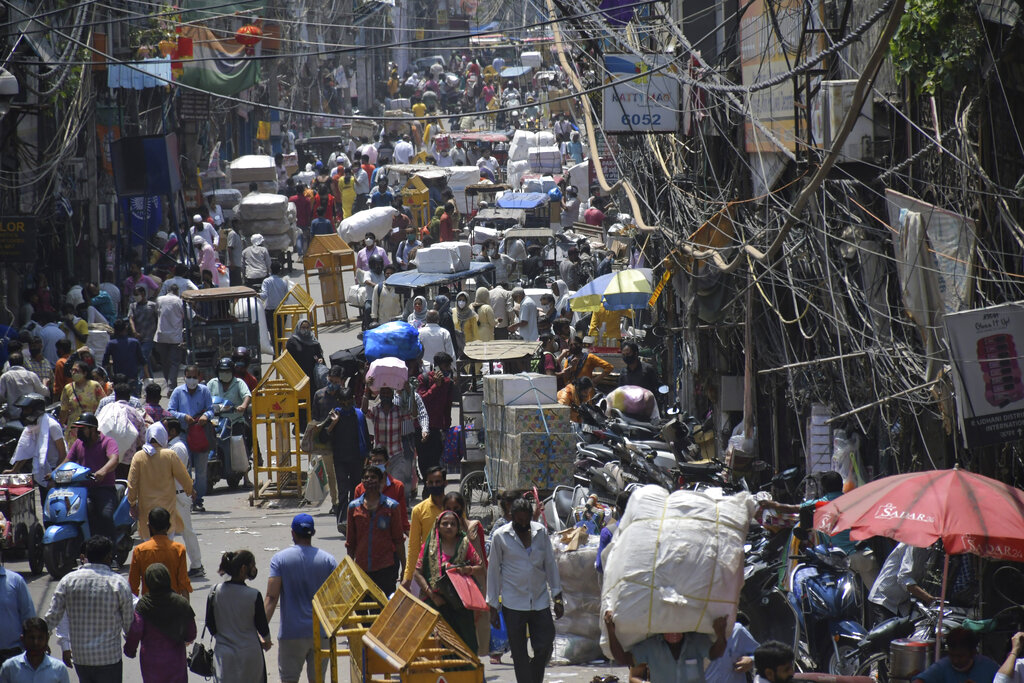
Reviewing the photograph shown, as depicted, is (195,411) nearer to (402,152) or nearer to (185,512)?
(185,512)

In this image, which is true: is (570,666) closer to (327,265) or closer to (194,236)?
(327,265)

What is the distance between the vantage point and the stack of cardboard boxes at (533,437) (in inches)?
451

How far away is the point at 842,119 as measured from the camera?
9.36 m

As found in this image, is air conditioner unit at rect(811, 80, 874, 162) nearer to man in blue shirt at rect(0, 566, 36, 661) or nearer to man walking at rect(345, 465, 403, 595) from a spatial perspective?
man walking at rect(345, 465, 403, 595)

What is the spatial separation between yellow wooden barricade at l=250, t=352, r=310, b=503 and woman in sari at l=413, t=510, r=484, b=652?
5874 millimetres

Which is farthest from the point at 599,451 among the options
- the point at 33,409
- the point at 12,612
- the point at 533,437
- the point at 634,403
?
the point at 12,612

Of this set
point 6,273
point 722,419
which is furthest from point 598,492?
point 6,273

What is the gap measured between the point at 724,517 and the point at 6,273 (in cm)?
1613

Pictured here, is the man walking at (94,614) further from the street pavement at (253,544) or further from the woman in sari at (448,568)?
the woman in sari at (448,568)

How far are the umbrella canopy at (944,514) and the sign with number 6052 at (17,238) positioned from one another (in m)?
13.8

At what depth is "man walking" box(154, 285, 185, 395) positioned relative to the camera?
725 inches

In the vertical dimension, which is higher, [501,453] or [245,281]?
[245,281]

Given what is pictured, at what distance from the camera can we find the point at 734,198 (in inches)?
516

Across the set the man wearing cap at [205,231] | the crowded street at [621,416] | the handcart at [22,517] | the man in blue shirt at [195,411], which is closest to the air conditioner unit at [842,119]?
the crowded street at [621,416]
